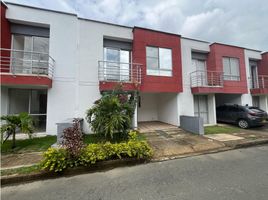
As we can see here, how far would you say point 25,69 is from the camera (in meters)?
7.96

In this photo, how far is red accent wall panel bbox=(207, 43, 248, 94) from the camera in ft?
38.2

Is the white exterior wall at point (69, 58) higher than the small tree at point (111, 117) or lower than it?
higher

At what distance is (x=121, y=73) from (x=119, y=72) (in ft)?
0.49

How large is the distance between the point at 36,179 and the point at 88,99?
5.25 meters

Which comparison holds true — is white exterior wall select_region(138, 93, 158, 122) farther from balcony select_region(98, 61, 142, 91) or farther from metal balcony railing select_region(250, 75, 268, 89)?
metal balcony railing select_region(250, 75, 268, 89)

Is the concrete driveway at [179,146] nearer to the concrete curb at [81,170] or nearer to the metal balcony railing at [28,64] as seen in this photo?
the concrete curb at [81,170]

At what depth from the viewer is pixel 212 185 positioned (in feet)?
11.0

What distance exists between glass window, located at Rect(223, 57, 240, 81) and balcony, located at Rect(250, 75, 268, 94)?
200 centimetres

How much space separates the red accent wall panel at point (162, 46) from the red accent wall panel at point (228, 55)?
369 centimetres

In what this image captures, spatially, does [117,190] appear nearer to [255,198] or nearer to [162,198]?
[162,198]

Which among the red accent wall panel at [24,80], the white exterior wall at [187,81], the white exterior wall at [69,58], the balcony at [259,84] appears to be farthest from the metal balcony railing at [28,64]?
the balcony at [259,84]

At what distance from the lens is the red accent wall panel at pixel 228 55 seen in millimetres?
11633

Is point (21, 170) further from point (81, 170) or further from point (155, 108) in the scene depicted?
point (155, 108)

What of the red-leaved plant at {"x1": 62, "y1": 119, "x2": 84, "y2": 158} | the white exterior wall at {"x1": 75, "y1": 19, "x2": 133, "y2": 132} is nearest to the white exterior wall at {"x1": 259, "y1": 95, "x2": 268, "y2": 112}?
the white exterior wall at {"x1": 75, "y1": 19, "x2": 133, "y2": 132}
